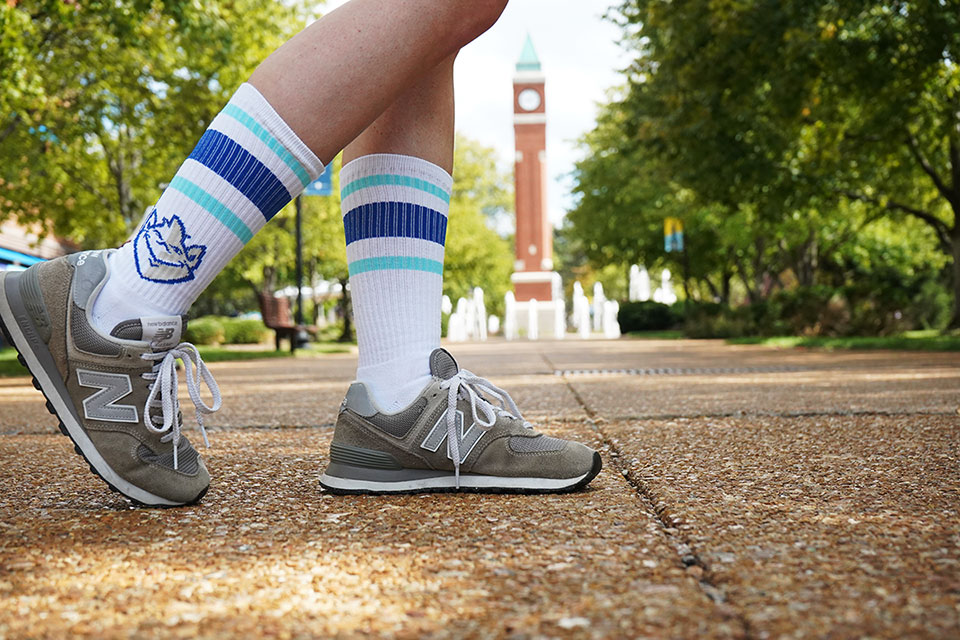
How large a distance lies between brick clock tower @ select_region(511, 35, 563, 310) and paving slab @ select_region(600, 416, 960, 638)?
33.3 metres

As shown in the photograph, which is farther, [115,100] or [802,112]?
[115,100]

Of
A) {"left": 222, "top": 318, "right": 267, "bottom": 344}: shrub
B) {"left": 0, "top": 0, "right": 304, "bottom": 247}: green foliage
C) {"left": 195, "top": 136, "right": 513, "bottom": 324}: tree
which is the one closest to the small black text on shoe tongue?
{"left": 0, "top": 0, "right": 304, "bottom": 247}: green foliage

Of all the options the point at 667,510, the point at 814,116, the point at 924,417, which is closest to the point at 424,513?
the point at 667,510

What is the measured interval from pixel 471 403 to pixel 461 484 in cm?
14

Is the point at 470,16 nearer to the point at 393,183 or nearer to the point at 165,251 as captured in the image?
the point at 393,183

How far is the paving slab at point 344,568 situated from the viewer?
84 centimetres

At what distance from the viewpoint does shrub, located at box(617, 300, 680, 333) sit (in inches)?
876

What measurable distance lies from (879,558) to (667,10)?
8929 millimetres

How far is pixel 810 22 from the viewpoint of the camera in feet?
27.2

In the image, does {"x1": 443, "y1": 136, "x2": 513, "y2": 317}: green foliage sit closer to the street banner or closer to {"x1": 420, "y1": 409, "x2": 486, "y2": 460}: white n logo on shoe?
the street banner

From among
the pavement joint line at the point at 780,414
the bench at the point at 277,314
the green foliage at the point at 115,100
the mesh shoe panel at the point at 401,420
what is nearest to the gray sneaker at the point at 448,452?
the mesh shoe panel at the point at 401,420

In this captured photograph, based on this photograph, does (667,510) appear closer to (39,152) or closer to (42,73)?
(42,73)

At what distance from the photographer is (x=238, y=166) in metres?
1.41

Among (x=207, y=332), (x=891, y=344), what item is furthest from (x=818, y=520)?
(x=207, y=332)
